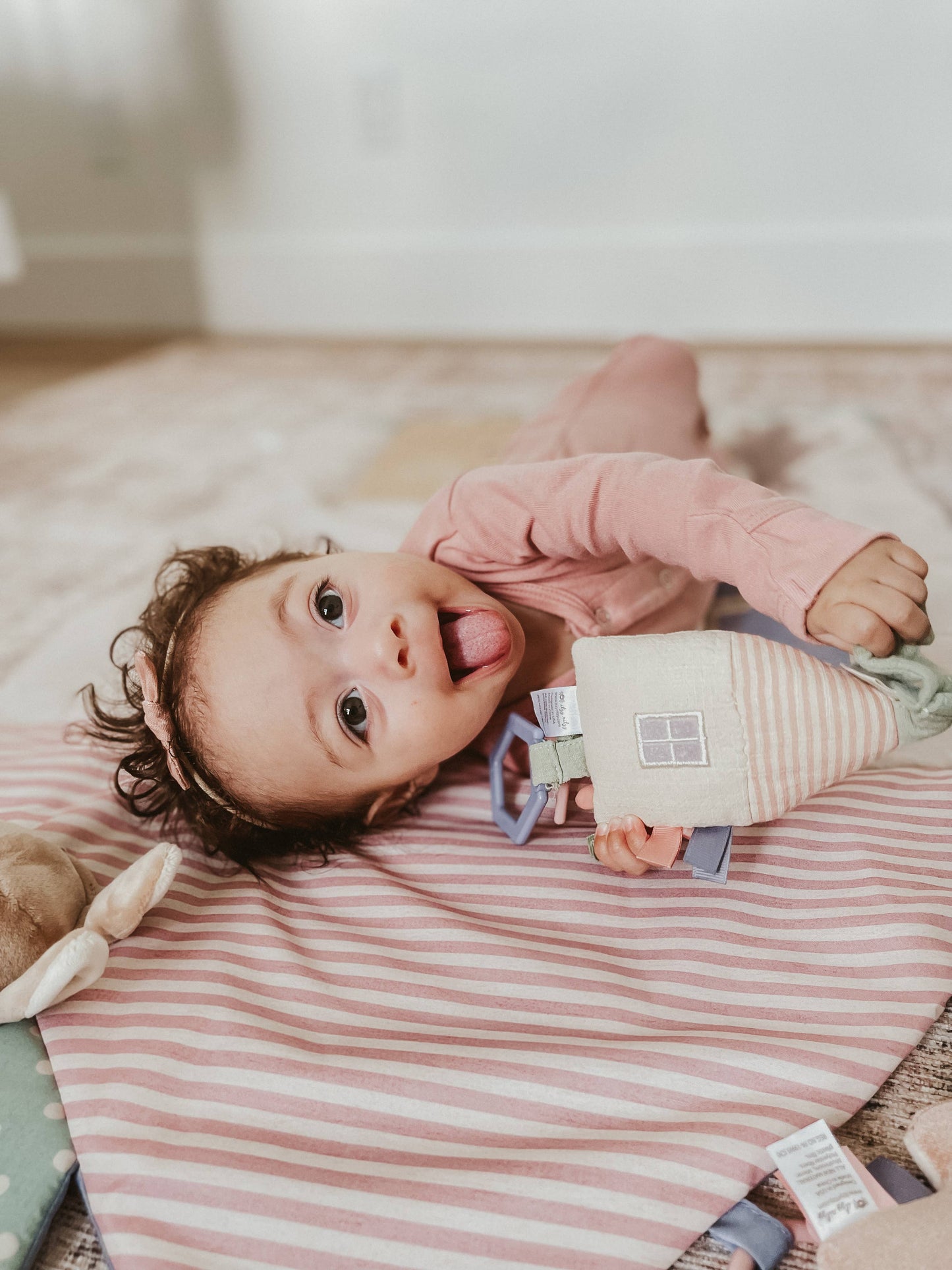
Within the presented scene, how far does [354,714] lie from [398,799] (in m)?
0.14

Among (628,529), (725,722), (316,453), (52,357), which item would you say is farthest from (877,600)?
(52,357)

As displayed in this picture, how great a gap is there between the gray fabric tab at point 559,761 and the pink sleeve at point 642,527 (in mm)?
166

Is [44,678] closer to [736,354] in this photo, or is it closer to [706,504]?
[706,504]

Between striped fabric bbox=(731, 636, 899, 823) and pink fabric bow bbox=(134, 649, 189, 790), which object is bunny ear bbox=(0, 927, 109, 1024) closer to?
pink fabric bow bbox=(134, 649, 189, 790)

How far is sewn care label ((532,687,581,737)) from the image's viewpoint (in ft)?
2.36

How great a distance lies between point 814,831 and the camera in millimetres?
744

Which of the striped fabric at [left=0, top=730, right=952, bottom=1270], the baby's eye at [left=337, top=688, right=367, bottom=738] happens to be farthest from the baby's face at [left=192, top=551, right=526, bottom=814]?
the striped fabric at [left=0, top=730, right=952, bottom=1270]

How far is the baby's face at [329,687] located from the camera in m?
0.73

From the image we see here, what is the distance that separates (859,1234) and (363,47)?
2.41 m

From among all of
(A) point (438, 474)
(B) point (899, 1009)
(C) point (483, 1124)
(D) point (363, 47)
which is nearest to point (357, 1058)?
(C) point (483, 1124)

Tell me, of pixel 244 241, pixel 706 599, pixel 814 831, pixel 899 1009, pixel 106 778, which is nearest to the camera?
pixel 899 1009

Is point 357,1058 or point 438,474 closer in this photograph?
point 357,1058

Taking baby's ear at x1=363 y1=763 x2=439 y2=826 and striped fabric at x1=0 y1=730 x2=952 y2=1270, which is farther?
baby's ear at x1=363 y1=763 x2=439 y2=826

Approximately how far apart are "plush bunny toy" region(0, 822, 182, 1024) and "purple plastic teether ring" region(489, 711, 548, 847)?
0.88ft
